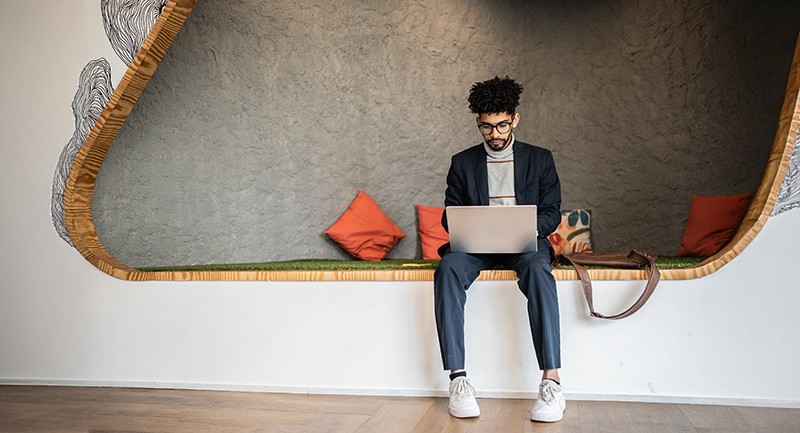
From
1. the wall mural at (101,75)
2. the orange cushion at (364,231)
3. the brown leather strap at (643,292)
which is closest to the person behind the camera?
the brown leather strap at (643,292)

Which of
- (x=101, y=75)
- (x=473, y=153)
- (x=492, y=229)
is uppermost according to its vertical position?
(x=101, y=75)

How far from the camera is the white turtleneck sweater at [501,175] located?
139 inches

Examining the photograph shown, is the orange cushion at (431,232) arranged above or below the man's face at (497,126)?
below

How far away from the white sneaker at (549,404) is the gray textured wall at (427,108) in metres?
2.36

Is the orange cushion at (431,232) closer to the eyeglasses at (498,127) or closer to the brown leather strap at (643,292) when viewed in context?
the eyeglasses at (498,127)

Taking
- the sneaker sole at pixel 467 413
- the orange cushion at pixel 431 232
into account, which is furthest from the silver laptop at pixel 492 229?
the orange cushion at pixel 431 232

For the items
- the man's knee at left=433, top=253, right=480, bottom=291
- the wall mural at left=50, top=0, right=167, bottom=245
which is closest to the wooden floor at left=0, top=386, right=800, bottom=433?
the man's knee at left=433, top=253, right=480, bottom=291

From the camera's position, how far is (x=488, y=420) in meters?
2.93

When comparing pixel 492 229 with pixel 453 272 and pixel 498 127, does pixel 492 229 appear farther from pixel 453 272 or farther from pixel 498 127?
pixel 498 127

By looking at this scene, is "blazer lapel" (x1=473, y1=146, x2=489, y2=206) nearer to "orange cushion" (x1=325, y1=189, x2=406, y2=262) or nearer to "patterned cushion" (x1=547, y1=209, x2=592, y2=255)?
"orange cushion" (x1=325, y1=189, x2=406, y2=262)

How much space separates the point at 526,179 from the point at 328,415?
4.36 feet

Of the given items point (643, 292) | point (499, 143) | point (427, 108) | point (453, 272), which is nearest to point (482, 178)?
point (499, 143)

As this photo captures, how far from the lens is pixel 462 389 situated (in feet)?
9.93

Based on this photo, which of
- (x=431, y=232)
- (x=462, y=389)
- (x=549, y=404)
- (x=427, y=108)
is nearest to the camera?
(x=549, y=404)
